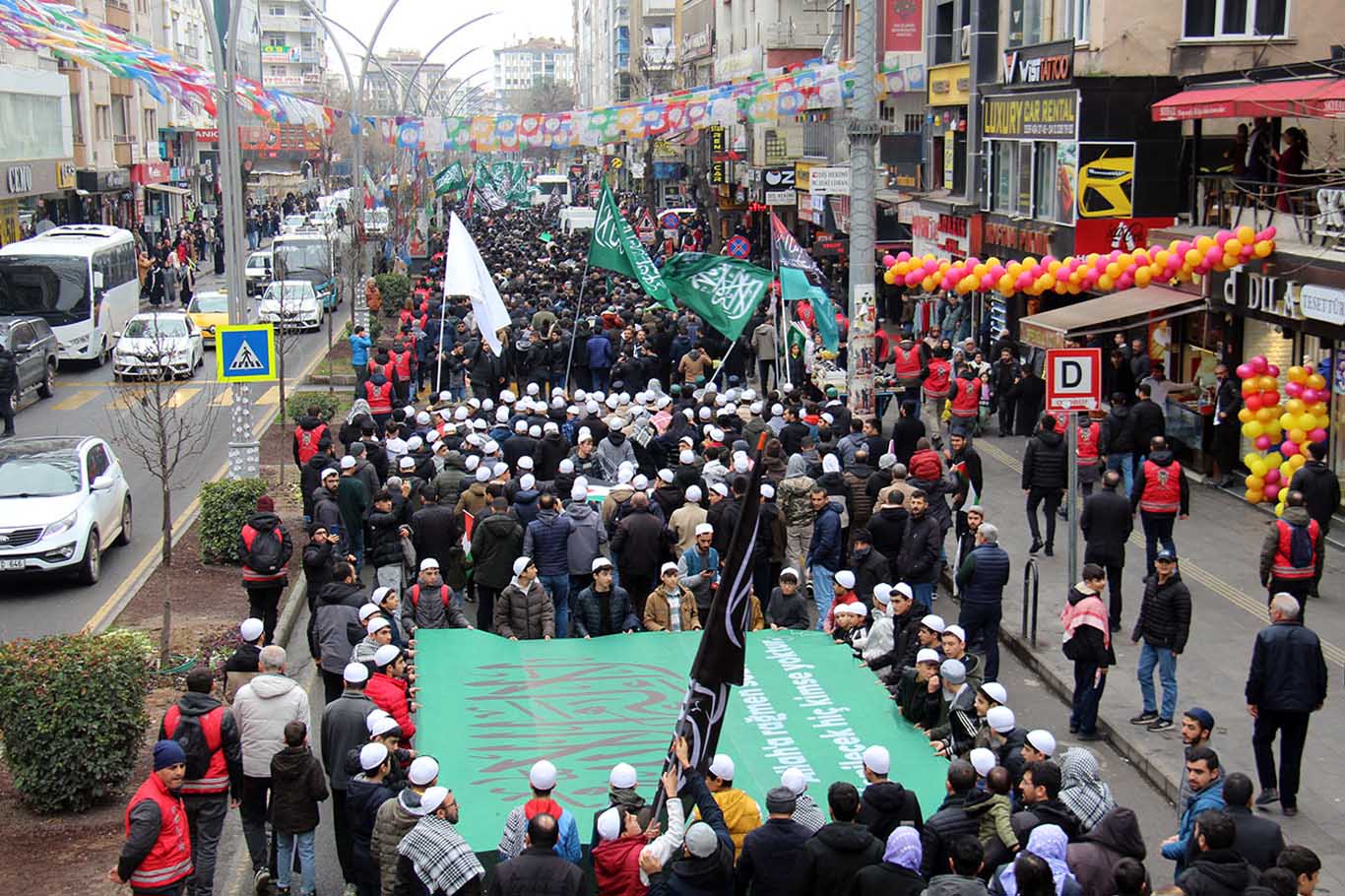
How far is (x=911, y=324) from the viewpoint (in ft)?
127

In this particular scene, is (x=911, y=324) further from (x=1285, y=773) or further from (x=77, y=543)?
(x=1285, y=773)

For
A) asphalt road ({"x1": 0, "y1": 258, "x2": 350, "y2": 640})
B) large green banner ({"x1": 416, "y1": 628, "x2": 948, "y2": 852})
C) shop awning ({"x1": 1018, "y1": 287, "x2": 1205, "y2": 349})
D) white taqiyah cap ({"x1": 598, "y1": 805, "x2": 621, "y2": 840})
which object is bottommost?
asphalt road ({"x1": 0, "y1": 258, "x2": 350, "y2": 640})

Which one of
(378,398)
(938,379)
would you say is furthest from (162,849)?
(938,379)

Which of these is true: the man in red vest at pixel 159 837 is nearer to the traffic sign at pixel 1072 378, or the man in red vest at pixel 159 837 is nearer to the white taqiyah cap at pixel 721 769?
the white taqiyah cap at pixel 721 769

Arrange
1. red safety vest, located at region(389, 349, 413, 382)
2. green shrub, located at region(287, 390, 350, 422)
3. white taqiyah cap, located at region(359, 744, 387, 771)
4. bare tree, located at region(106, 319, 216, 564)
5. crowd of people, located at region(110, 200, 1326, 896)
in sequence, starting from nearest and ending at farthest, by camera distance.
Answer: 1. crowd of people, located at region(110, 200, 1326, 896)
2. white taqiyah cap, located at region(359, 744, 387, 771)
3. bare tree, located at region(106, 319, 216, 564)
4. green shrub, located at region(287, 390, 350, 422)
5. red safety vest, located at region(389, 349, 413, 382)

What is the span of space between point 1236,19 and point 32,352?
2160 centimetres

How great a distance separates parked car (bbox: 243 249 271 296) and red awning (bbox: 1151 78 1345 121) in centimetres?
2905

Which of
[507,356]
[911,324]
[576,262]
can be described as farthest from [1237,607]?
[576,262]

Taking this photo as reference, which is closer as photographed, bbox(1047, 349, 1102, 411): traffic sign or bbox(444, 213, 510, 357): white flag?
bbox(1047, 349, 1102, 411): traffic sign

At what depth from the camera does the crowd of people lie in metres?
8.55

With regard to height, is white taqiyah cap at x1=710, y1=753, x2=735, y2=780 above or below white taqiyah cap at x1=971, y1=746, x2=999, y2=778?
above

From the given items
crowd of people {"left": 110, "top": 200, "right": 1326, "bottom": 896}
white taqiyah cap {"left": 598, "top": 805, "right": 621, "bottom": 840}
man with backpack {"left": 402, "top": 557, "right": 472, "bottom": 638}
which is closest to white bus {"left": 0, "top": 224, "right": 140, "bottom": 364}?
crowd of people {"left": 110, "top": 200, "right": 1326, "bottom": 896}

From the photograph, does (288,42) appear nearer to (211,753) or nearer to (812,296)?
(812,296)

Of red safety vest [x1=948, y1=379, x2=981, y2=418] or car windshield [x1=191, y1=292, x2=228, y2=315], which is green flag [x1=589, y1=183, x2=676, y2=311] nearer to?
red safety vest [x1=948, y1=379, x2=981, y2=418]
